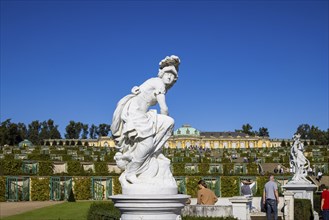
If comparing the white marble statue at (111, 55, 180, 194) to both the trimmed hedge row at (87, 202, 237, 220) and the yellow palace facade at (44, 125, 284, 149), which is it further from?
the yellow palace facade at (44, 125, 284, 149)

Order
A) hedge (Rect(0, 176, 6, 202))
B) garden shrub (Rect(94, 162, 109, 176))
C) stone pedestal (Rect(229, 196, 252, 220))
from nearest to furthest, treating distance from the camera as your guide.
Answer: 1. stone pedestal (Rect(229, 196, 252, 220))
2. hedge (Rect(0, 176, 6, 202))
3. garden shrub (Rect(94, 162, 109, 176))

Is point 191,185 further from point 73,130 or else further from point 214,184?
point 73,130

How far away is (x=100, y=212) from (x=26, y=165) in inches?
745

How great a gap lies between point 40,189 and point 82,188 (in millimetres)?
2127

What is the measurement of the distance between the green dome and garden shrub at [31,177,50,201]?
103 m

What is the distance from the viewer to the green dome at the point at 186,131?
127000 millimetres

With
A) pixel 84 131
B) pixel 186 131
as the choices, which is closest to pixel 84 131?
pixel 84 131

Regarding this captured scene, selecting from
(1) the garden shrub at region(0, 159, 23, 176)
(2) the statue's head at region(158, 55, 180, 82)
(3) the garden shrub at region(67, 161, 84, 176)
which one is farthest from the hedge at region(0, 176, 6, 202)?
(2) the statue's head at region(158, 55, 180, 82)

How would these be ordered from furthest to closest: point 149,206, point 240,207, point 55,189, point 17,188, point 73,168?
point 73,168 < point 55,189 < point 17,188 < point 240,207 < point 149,206

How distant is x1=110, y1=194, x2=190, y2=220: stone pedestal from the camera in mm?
5699

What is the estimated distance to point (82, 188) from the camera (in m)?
25.1

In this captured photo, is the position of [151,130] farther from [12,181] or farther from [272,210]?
[12,181]

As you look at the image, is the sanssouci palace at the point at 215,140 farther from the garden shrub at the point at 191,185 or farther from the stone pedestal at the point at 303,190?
the stone pedestal at the point at 303,190

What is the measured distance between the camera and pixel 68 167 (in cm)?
2961
